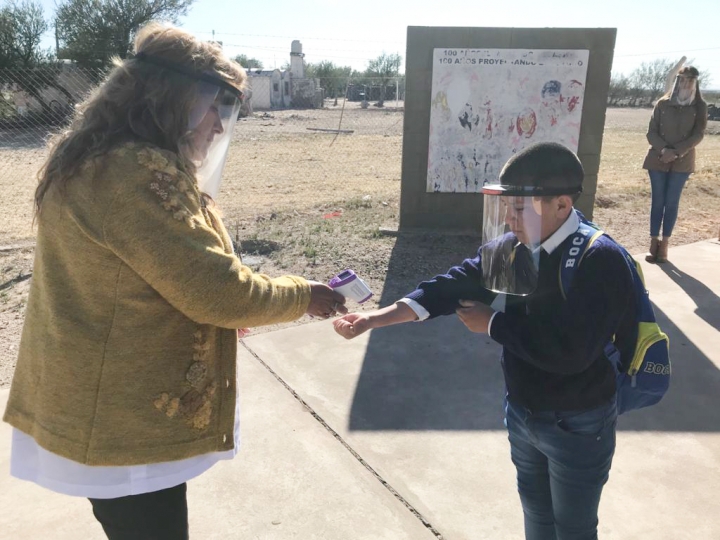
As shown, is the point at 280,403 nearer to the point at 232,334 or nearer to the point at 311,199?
the point at 232,334

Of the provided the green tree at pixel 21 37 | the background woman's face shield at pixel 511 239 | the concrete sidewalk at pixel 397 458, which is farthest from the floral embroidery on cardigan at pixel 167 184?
the green tree at pixel 21 37

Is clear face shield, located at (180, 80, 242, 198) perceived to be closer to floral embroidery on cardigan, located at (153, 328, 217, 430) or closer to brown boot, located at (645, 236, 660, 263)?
floral embroidery on cardigan, located at (153, 328, 217, 430)

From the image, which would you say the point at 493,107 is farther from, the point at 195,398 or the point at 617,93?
the point at 617,93

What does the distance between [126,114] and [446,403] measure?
2.59m

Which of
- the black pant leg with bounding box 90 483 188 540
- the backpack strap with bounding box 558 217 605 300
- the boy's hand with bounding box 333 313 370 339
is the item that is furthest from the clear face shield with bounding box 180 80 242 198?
the backpack strap with bounding box 558 217 605 300

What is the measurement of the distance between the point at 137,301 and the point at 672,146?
6221 millimetres

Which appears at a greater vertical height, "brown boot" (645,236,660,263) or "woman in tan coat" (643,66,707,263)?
"woman in tan coat" (643,66,707,263)

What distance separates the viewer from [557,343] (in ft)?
5.33

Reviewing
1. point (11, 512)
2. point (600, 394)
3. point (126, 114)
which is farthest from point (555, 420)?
point (11, 512)

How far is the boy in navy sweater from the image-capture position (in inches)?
63.9

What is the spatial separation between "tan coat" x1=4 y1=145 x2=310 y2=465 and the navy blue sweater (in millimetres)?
686

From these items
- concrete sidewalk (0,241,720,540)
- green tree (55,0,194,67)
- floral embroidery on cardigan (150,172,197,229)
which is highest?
green tree (55,0,194,67)

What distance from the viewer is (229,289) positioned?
4.79 ft

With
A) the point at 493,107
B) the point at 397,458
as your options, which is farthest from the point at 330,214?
the point at 397,458
